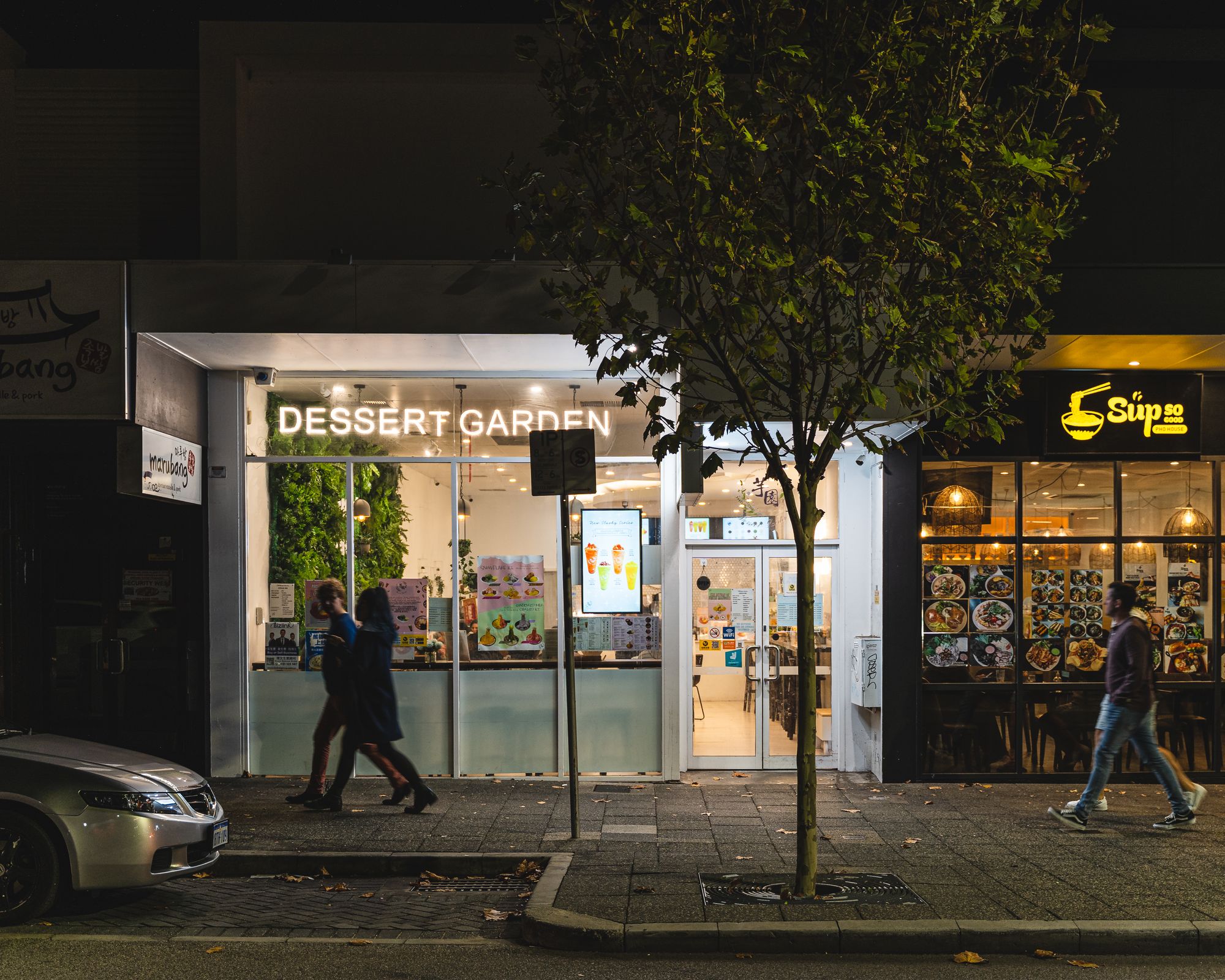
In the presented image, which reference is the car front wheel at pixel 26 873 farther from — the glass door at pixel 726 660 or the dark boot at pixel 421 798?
the glass door at pixel 726 660

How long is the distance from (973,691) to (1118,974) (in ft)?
17.8

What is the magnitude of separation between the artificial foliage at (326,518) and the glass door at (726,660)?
321 cm

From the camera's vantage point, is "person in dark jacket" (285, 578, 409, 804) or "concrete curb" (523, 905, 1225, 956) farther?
"person in dark jacket" (285, 578, 409, 804)

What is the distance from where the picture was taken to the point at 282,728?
37.4 feet

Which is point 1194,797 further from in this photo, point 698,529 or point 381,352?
point 381,352

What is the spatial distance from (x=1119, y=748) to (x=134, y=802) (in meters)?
7.38

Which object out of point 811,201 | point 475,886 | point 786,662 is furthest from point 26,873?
point 786,662

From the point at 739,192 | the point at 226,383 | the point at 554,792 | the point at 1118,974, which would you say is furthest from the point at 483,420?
the point at 1118,974

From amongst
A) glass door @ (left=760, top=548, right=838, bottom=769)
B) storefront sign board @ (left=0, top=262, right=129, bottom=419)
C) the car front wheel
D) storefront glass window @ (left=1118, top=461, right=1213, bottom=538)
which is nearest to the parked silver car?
the car front wheel

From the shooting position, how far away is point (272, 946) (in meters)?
6.29

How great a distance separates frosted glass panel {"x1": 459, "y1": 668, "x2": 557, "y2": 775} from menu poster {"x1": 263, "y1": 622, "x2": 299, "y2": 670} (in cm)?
177

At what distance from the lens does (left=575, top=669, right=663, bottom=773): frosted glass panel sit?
37.2 ft

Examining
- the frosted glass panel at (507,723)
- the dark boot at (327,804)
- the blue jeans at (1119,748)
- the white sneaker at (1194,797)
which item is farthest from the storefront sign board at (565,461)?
the white sneaker at (1194,797)

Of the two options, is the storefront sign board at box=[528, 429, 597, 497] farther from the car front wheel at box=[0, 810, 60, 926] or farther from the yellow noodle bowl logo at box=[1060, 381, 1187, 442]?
the yellow noodle bowl logo at box=[1060, 381, 1187, 442]
